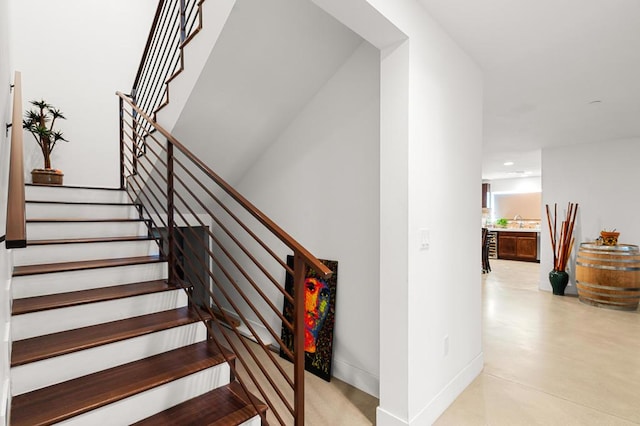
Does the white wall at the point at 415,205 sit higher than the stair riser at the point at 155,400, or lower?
higher

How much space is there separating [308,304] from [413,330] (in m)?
1.12

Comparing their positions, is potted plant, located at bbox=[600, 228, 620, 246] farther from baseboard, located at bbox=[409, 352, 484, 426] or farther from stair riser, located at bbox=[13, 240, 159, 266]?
stair riser, located at bbox=[13, 240, 159, 266]

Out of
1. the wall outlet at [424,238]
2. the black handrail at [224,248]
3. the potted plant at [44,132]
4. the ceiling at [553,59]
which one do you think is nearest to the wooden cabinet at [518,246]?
the ceiling at [553,59]

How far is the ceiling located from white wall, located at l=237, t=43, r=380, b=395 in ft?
2.32

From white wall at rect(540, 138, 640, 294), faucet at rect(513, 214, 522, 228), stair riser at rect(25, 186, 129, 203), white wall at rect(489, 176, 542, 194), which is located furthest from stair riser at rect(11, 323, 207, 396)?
faucet at rect(513, 214, 522, 228)

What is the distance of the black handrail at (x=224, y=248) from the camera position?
5.37 feet

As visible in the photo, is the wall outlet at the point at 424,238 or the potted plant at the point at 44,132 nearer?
the wall outlet at the point at 424,238

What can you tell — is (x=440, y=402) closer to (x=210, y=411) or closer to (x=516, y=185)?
(x=210, y=411)

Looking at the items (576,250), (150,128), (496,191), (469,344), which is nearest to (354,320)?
(469,344)

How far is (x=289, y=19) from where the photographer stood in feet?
6.64

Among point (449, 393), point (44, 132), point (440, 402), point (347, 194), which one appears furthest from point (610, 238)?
point (44, 132)

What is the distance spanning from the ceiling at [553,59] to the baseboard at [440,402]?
2335 mm

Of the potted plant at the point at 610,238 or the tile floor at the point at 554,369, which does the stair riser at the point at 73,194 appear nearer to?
the tile floor at the point at 554,369

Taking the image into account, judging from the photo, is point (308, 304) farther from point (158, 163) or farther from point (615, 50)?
point (615, 50)
